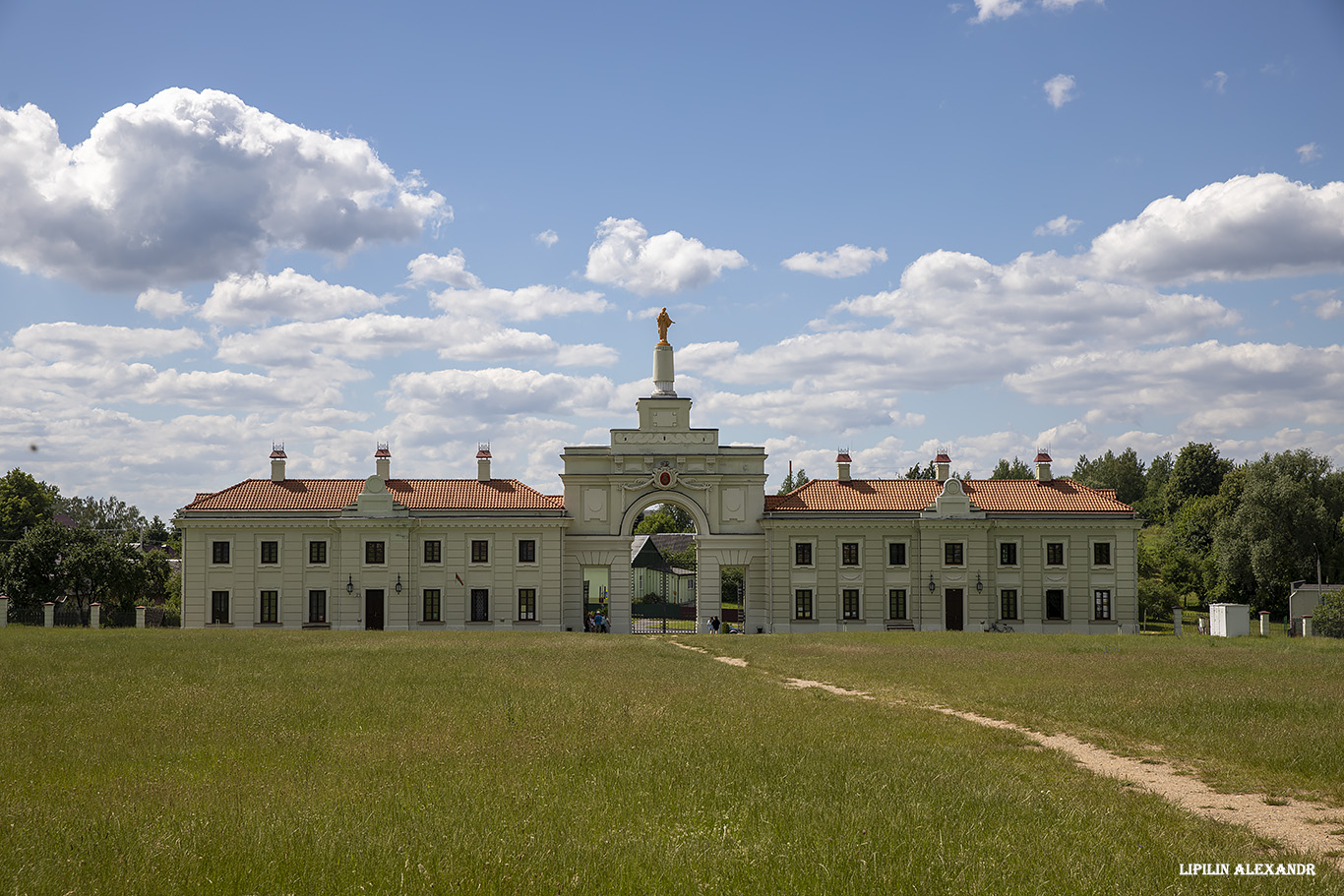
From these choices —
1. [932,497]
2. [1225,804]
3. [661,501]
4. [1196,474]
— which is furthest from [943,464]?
[1196,474]

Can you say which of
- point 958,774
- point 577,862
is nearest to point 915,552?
point 958,774

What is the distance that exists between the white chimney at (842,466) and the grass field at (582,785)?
29.9 metres

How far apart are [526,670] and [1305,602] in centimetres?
4198

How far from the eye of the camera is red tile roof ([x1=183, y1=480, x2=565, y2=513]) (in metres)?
50.3

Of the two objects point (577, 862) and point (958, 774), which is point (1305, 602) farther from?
point (577, 862)

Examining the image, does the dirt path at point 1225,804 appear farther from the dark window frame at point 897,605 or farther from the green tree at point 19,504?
the green tree at point 19,504

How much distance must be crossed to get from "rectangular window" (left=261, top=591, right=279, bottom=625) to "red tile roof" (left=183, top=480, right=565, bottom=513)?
4208 mm

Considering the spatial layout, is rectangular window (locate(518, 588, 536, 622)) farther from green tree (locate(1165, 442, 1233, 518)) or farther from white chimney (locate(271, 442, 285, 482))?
green tree (locate(1165, 442, 1233, 518))

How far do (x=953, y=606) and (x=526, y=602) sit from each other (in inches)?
839

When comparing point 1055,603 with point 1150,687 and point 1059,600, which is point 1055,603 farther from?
point 1150,687

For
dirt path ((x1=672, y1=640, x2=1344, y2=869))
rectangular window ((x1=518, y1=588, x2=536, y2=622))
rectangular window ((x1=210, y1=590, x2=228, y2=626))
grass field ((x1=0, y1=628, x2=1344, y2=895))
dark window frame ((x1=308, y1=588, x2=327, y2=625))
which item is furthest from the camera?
rectangular window ((x1=518, y1=588, x2=536, y2=622))

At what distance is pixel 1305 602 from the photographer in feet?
162

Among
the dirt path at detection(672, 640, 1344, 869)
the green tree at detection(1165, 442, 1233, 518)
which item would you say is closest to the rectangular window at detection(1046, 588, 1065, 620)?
the dirt path at detection(672, 640, 1344, 869)

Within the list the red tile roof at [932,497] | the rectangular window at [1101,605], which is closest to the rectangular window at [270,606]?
the red tile roof at [932,497]
